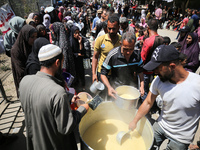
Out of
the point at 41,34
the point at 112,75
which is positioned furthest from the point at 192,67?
the point at 41,34

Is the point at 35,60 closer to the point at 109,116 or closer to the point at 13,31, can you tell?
the point at 109,116

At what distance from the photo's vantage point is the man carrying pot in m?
2.07

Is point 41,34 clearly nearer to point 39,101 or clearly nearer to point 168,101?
point 39,101

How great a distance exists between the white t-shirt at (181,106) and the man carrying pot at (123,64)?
0.68 metres

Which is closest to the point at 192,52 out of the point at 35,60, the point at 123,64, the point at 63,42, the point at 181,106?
the point at 123,64

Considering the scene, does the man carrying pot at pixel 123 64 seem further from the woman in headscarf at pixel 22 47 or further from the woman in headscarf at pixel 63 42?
the woman in headscarf at pixel 22 47

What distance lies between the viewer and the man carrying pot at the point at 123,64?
6.79 ft

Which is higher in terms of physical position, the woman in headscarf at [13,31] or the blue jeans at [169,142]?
the woman in headscarf at [13,31]

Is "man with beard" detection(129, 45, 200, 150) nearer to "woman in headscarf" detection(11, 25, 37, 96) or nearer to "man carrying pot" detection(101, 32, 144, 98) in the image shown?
"man carrying pot" detection(101, 32, 144, 98)

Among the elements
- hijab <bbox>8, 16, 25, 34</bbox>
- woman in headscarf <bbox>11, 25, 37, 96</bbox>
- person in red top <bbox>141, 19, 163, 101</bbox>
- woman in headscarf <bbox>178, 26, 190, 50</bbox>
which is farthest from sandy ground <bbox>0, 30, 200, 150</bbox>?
woman in headscarf <bbox>178, 26, 190, 50</bbox>

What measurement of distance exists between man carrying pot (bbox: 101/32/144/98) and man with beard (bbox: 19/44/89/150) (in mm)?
932

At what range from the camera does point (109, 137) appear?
1975mm

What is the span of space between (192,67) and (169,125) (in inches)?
92.5

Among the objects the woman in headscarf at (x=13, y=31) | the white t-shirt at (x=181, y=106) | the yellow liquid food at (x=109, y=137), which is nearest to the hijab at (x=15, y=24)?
the woman in headscarf at (x=13, y=31)
